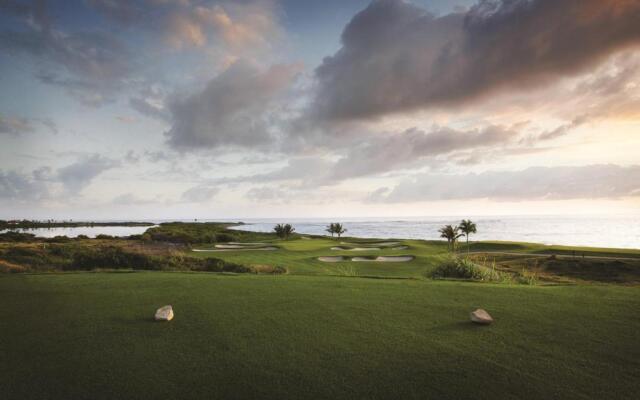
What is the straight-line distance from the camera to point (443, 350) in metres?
3.81

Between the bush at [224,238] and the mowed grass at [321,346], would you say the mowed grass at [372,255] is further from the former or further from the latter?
the bush at [224,238]

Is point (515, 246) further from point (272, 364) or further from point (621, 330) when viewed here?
point (272, 364)

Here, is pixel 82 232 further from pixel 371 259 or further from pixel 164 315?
pixel 164 315

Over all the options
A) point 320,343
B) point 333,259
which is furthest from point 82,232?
point 320,343

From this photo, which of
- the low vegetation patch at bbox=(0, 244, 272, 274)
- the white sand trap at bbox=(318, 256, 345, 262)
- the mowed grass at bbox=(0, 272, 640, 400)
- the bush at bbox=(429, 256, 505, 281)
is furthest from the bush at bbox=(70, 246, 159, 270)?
the bush at bbox=(429, 256, 505, 281)

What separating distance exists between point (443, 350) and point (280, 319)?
228cm

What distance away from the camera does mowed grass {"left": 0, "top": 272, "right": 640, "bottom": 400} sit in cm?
305

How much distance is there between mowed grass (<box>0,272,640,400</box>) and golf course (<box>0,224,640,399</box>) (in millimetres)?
18

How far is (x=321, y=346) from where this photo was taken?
12.8ft

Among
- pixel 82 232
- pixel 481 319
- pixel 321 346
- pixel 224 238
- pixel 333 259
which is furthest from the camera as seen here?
pixel 82 232

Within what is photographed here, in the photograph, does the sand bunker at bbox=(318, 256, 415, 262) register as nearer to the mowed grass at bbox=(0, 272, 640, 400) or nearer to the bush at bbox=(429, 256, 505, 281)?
the bush at bbox=(429, 256, 505, 281)

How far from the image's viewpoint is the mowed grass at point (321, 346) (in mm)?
3053

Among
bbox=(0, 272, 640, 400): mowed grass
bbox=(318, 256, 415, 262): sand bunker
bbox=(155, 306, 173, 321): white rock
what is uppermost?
bbox=(155, 306, 173, 321): white rock

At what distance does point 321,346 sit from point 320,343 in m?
0.09
